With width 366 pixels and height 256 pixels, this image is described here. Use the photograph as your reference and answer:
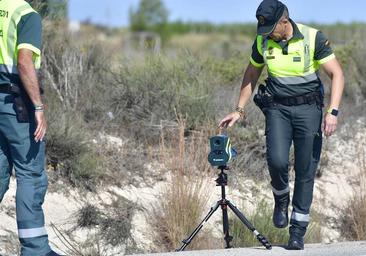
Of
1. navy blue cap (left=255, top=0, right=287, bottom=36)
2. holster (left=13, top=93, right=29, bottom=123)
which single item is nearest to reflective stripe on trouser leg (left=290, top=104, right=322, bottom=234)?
navy blue cap (left=255, top=0, right=287, bottom=36)

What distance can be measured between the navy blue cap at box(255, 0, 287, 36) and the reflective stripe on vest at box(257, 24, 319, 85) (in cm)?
20

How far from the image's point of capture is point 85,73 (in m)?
11.3

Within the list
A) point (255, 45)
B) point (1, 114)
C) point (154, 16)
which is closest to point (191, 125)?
point (255, 45)

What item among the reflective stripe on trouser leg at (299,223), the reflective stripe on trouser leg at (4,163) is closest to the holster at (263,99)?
the reflective stripe on trouser leg at (299,223)

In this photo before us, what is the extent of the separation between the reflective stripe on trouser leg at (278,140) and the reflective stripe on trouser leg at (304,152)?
0.08m

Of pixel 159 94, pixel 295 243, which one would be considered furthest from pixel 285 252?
pixel 159 94

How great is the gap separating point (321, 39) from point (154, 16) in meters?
53.3

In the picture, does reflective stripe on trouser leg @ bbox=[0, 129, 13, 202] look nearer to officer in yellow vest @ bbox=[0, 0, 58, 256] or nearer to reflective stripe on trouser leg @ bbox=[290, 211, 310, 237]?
officer in yellow vest @ bbox=[0, 0, 58, 256]

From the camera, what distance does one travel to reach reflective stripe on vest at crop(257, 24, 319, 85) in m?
6.81

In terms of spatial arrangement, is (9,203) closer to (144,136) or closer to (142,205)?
(142,205)

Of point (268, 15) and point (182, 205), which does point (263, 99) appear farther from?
point (182, 205)

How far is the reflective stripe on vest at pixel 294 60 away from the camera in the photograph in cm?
681

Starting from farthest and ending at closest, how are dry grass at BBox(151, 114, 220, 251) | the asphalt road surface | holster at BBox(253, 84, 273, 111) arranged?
dry grass at BBox(151, 114, 220, 251) → holster at BBox(253, 84, 273, 111) → the asphalt road surface

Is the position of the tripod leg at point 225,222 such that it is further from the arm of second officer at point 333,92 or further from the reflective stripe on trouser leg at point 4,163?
the reflective stripe on trouser leg at point 4,163
